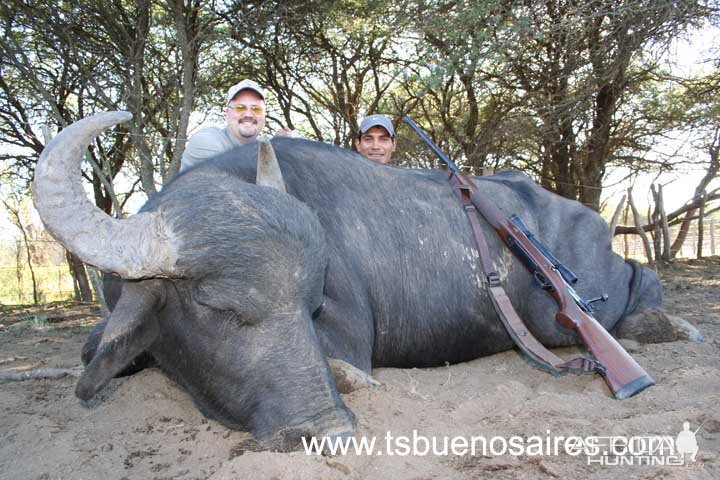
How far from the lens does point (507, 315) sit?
14.2 ft

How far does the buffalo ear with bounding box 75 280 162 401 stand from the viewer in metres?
2.88

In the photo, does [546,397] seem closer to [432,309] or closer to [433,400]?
[433,400]

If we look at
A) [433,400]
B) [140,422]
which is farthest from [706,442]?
[140,422]

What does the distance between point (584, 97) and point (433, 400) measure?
7.88 m

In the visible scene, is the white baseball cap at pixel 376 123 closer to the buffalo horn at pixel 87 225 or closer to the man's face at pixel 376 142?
the man's face at pixel 376 142

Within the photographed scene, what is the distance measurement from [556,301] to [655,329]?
56.8 inches

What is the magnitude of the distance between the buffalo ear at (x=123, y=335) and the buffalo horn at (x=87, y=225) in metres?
0.28

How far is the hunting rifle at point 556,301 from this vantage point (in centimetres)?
340

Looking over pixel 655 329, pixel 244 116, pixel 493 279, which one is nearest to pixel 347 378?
pixel 493 279

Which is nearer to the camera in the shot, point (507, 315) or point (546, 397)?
point (546, 397)

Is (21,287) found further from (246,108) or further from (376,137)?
(246,108)

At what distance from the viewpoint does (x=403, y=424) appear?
2.86 m

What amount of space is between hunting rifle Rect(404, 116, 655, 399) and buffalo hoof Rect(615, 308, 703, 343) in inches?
43.6

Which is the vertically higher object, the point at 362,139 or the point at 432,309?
the point at 362,139
